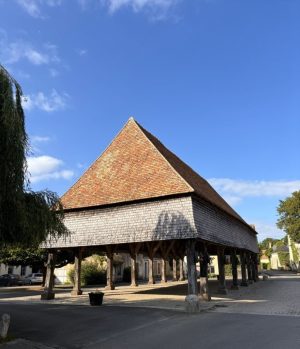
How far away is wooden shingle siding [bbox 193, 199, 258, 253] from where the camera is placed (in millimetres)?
16125

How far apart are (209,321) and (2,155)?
7349 mm

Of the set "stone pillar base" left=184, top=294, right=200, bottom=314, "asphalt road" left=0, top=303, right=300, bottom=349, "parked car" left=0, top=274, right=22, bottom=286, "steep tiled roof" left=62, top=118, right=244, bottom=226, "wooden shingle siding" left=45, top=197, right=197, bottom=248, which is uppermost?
"steep tiled roof" left=62, top=118, right=244, bottom=226

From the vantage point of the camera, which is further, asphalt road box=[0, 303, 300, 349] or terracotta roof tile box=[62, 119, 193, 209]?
terracotta roof tile box=[62, 119, 193, 209]

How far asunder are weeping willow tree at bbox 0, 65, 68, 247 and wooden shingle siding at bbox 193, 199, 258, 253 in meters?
7.42

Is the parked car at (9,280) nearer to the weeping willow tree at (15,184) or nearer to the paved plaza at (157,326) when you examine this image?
the paved plaza at (157,326)

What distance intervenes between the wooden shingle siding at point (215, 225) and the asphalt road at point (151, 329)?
3836mm

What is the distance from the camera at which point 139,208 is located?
1684 cm

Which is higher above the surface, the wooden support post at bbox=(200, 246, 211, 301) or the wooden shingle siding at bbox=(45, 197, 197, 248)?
the wooden shingle siding at bbox=(45, 197, 197, 248)

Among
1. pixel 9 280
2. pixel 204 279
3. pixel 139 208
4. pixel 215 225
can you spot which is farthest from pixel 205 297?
pixel 9 280

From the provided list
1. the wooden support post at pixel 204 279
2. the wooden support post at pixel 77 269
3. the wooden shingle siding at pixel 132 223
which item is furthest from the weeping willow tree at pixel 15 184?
the wooden support post at pixel 77 269

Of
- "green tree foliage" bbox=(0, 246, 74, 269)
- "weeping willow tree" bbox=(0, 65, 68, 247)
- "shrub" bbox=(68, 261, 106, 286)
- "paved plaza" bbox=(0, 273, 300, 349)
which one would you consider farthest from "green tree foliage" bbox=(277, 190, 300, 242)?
"weeping willow tree" bbox=(0, 65, 68, 247)

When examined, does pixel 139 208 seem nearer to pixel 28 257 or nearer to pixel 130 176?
pixel 130 176

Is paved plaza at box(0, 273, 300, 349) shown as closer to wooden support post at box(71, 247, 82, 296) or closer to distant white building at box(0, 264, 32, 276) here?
wooden support post at box(71, 247, 82, 296)

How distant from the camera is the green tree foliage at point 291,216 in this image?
180ft
